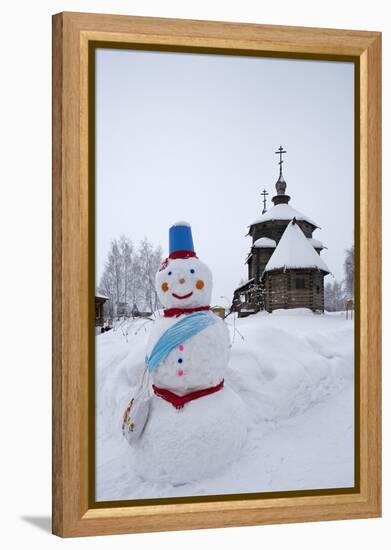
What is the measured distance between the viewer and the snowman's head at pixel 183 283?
3.47 meters

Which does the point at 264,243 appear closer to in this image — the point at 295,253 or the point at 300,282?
the point at 295,253

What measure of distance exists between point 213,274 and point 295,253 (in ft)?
1.36

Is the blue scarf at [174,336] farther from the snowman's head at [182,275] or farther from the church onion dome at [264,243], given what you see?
the church onion dome at [264,243]

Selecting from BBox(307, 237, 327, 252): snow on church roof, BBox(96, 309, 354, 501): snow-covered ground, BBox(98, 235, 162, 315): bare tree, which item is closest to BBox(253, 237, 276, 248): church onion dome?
BBox(307, 237, 327, 252): snow on church roof

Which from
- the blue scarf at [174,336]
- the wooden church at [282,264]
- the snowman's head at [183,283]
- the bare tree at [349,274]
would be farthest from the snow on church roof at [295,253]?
the blue scarf at [174,336]

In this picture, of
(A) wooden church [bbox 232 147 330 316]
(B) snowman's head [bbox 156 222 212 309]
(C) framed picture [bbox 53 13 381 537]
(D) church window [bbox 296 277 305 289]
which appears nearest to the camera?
(C) framed picture [bbox 53 13 381 537]

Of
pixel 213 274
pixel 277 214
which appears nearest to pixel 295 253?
pixel 277 214

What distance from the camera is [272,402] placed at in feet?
12.0

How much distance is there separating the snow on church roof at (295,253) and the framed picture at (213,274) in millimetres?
10

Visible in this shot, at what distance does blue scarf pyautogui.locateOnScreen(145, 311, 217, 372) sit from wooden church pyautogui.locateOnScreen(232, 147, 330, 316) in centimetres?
23

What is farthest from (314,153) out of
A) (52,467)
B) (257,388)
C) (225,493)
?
(52,467)

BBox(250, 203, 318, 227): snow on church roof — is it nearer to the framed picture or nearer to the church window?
the framed picture

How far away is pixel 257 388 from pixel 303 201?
0.89 meters

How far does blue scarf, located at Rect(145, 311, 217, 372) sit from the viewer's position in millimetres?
3439
